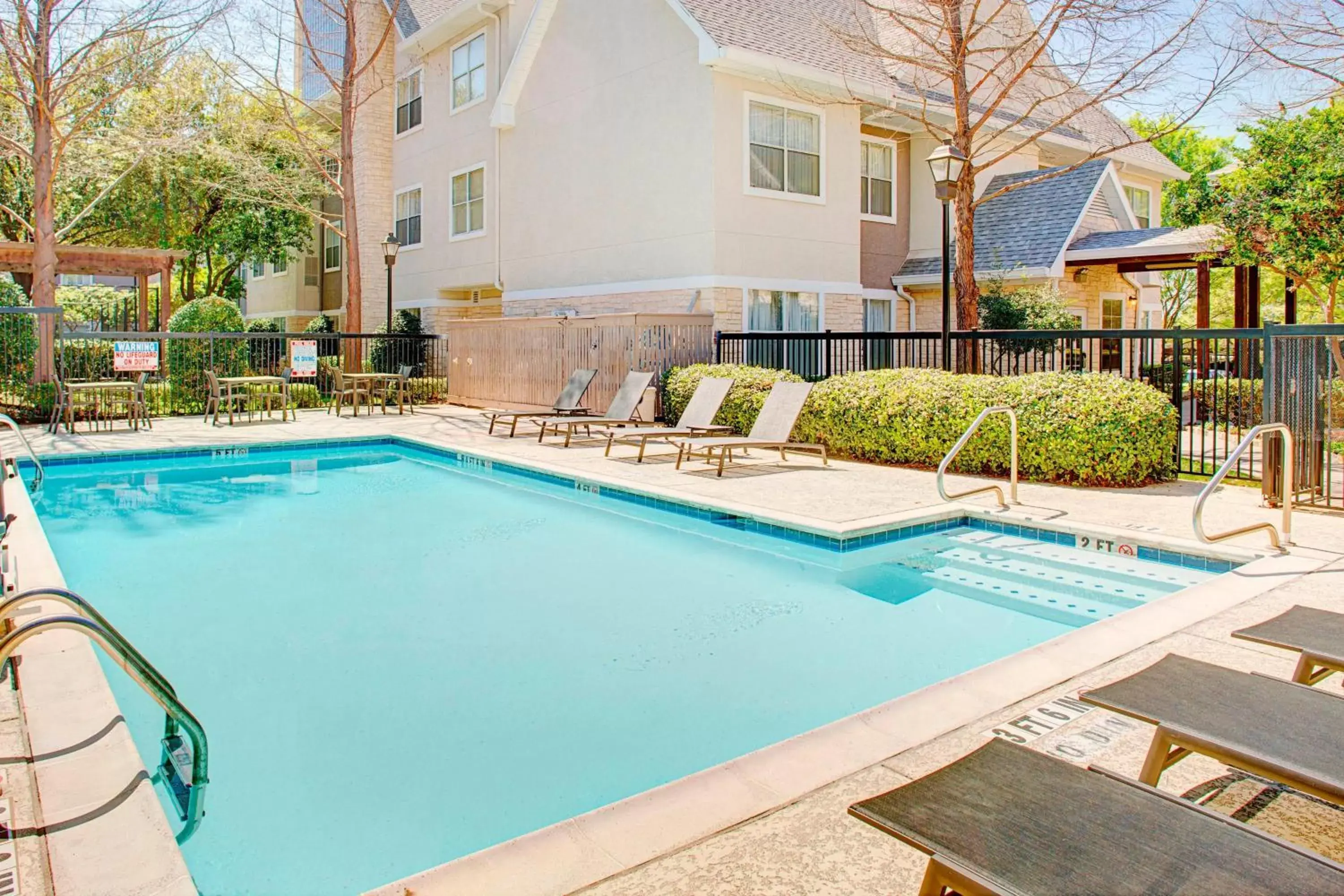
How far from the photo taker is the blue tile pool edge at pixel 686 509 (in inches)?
272

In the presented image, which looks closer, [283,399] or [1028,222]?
[283,399]

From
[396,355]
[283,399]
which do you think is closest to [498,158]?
[396,355]

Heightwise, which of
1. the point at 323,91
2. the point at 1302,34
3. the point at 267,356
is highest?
the point at 323,91

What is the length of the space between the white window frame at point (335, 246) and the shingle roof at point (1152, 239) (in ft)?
63.6

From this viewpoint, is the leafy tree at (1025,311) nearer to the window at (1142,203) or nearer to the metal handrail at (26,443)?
the window at (1142,203)

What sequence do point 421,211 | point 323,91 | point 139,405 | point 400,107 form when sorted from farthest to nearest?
point 323,91, point 400,107, point 421,211, point 139,405

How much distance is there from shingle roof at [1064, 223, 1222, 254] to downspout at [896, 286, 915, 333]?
3.03m

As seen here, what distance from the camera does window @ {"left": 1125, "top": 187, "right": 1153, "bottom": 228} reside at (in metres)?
23.2

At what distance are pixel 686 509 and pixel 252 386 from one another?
11675 mm

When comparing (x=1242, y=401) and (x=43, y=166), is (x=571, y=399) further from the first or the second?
(x=43, y=166)

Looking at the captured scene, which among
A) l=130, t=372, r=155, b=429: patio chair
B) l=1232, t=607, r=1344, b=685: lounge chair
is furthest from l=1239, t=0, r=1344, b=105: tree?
l=130, t=372, r=155, b=429: patio chair

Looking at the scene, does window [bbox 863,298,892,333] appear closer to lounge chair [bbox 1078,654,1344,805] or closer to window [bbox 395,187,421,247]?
window [bbox 395,187,421,247]

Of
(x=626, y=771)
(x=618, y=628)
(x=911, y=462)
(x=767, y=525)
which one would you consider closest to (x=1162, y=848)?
(x=626, y=771)

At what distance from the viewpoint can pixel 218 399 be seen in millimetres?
15969
